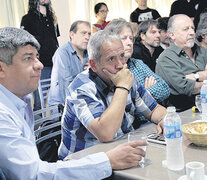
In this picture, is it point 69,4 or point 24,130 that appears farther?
point 69,4

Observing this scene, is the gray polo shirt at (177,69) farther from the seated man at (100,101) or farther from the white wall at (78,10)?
the white wall at (78,10)

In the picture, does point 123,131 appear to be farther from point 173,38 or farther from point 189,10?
point 189,10

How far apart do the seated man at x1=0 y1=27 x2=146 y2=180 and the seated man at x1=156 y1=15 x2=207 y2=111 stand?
60.2 inches

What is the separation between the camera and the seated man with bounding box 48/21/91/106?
11.4 feet

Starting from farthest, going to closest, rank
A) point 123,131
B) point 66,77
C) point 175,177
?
point 66,77 < point 123,131 < point 175,177

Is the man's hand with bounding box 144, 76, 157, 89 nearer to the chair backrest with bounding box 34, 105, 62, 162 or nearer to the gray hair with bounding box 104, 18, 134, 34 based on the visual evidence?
the gray hair with bounding box 104, 18, 134, 34

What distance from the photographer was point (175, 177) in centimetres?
102

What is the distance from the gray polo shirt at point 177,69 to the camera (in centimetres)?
259

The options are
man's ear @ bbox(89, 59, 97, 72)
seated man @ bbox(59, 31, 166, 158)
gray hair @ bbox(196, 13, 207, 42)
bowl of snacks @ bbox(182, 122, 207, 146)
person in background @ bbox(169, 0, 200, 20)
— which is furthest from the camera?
person in background @ bbox(169, 0, 200, 20)

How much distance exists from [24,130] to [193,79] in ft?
6.12

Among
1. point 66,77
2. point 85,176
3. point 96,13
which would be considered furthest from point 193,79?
point 96,13

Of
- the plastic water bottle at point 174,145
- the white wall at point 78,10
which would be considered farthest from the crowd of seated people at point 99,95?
the white wall at point 78,10

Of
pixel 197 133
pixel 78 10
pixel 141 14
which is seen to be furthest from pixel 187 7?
pixel 197 133

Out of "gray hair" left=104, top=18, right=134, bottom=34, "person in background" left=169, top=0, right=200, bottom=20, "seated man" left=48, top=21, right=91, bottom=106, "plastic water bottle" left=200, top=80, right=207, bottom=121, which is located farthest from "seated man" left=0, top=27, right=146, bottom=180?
"person in background" left=169, top=0, right=200, bottom=20
